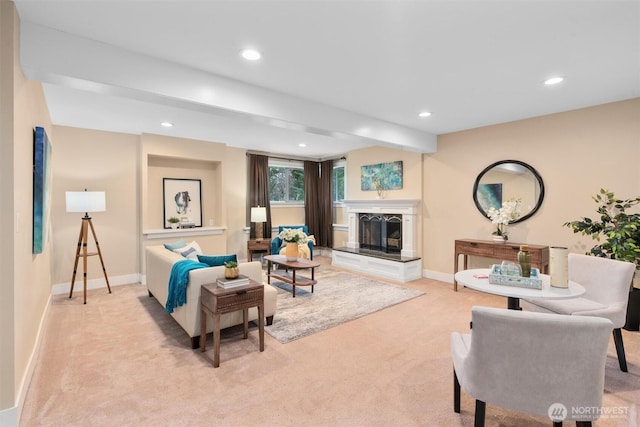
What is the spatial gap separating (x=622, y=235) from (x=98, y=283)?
6837 mm

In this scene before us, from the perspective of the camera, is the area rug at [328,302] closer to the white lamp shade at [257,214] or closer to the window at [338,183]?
the white lamp shade at [257,214]

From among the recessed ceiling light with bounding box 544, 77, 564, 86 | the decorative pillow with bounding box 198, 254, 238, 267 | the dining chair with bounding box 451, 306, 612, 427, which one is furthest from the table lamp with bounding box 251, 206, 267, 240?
the dining chair with bounding box 451, 306, 612, 427

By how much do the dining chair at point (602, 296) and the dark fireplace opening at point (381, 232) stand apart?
325 centimetres

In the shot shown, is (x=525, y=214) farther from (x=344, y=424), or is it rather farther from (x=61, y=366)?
(x=61, y=366)

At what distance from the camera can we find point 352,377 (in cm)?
237

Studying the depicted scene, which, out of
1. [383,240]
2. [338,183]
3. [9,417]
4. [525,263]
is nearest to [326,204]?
[338,183]

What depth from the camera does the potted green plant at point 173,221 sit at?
5494 millimetres

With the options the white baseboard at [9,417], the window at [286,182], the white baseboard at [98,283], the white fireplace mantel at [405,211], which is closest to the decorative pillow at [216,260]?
the white baseboard at [9,417]

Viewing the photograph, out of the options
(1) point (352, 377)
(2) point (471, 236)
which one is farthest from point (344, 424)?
(2) point (471, 236)

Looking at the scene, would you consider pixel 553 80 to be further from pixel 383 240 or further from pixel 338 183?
pixel 338 183

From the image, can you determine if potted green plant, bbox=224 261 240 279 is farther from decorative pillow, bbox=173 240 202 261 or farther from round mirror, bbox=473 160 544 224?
round mirror, bbox=473 160 544 224

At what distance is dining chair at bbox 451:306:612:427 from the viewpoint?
1.38m

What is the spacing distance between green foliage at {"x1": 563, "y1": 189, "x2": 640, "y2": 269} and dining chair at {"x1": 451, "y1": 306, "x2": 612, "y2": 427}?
2426 mm

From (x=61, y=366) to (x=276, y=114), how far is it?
116 inches
